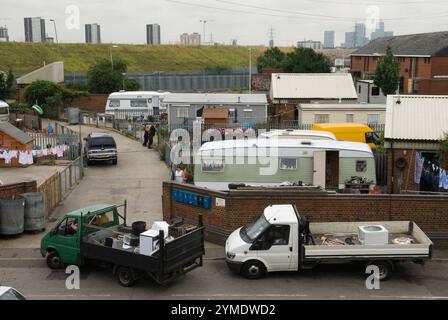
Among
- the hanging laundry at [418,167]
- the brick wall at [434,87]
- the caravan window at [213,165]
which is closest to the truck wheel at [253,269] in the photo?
the caravan window at [213,165]

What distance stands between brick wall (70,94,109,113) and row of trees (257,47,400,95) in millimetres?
26635

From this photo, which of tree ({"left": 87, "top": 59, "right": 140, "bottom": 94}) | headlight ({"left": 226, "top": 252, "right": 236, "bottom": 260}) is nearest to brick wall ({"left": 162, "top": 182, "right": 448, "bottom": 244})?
headlight ({"left": 226, "top": 252, "right": 236, "bottom": 260})

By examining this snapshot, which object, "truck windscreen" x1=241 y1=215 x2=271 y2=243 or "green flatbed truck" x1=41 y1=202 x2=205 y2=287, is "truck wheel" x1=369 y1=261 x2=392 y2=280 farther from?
"green flatbed truck" x1=41 y1=202 x2=205 y2=287

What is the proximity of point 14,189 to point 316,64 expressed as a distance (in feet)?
194

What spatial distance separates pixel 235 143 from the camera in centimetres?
2072

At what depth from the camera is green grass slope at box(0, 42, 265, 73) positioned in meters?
95.4

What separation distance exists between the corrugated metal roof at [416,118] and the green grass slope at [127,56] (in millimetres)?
73393

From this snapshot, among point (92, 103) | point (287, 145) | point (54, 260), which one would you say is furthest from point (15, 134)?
point (92, 103)

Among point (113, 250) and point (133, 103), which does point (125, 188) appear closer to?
point (113, 250)

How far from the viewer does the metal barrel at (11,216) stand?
16984 mm

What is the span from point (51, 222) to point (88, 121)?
92.6 ft
